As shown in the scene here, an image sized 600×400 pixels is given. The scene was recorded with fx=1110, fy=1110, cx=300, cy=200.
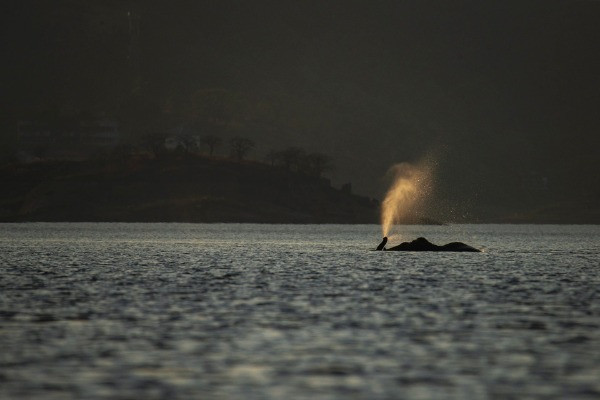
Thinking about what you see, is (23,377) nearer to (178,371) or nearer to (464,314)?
(178,371)

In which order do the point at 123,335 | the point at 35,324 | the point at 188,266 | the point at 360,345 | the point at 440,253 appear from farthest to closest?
the point at 440,253 → the point at 188,266 → the point at 35,324 → the point at 123,335 → the point at 360,345

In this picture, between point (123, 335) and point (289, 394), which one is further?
point (123, 335)

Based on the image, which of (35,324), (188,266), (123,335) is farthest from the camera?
(188,266)

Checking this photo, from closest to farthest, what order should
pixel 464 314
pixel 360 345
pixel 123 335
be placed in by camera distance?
1. pixel 360 345
2. pixel 123 335
3. pixel 464 314

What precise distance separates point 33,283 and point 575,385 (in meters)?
53.2

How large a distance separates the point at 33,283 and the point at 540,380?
51.9m

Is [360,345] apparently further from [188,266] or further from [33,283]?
[188,266]

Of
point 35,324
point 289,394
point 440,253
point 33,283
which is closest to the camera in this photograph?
point 289,394

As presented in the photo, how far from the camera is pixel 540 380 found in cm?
3500

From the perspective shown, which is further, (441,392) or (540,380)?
(540,380)

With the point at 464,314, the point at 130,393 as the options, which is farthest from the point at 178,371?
the point at 464,314

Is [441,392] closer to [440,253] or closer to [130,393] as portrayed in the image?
[130,393]

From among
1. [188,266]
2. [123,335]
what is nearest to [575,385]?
[123,335]

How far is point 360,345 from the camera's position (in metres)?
43.3
